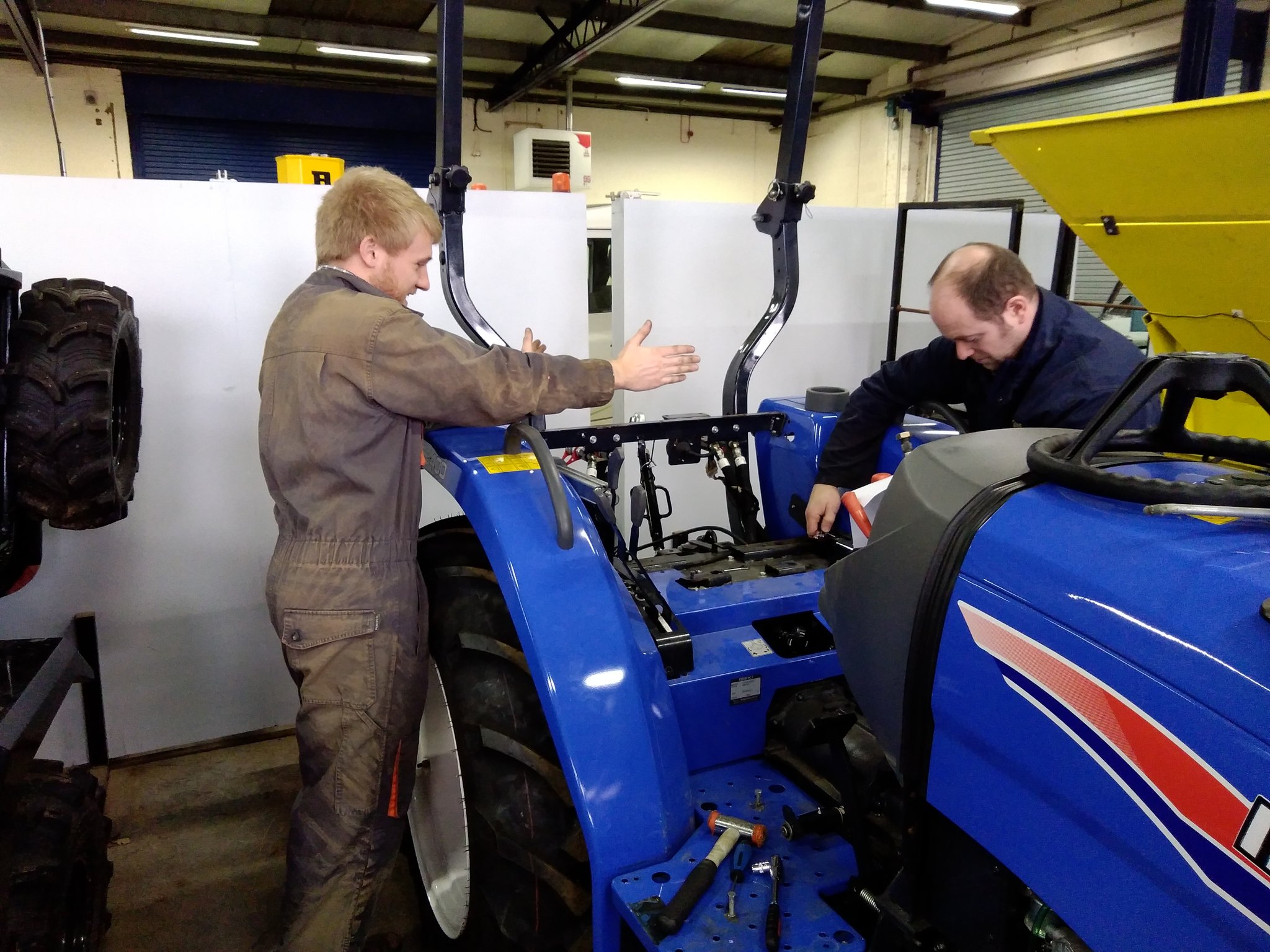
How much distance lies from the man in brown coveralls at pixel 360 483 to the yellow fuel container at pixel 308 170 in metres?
1.24

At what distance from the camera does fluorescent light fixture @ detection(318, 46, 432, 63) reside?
24.4ft

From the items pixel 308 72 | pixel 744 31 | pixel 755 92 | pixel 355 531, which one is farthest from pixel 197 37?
pixel 355 531

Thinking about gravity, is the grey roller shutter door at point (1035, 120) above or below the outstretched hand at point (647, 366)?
above

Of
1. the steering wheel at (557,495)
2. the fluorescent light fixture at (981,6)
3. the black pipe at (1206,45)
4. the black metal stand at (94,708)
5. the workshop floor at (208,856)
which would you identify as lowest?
the workshop floor at (208,856)

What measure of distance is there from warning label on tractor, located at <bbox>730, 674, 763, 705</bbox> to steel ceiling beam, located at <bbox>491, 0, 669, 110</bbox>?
575cm

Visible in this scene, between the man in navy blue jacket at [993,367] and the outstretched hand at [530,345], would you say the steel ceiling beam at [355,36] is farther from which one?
the man in navy blue jacket at [993,367]

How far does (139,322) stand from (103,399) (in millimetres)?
801

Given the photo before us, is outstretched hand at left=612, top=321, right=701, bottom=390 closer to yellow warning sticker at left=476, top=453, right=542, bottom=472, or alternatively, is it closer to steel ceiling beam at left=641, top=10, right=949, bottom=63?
yellow warning sticker at left=476, top=453, right=542, bottom=472

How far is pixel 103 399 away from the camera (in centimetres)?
170

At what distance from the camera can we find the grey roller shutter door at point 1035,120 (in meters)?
6.43

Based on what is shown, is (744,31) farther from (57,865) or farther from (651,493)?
(57,865)

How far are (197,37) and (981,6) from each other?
6391 millimetres

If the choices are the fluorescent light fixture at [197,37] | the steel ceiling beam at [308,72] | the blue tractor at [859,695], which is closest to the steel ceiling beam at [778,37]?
the steel ceiling beam at [308,72]

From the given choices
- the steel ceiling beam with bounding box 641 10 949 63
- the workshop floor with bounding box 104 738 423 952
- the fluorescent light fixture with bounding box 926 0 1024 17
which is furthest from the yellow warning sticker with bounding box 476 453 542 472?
the steel ceiling beam with bounding box 641 10 949 63
